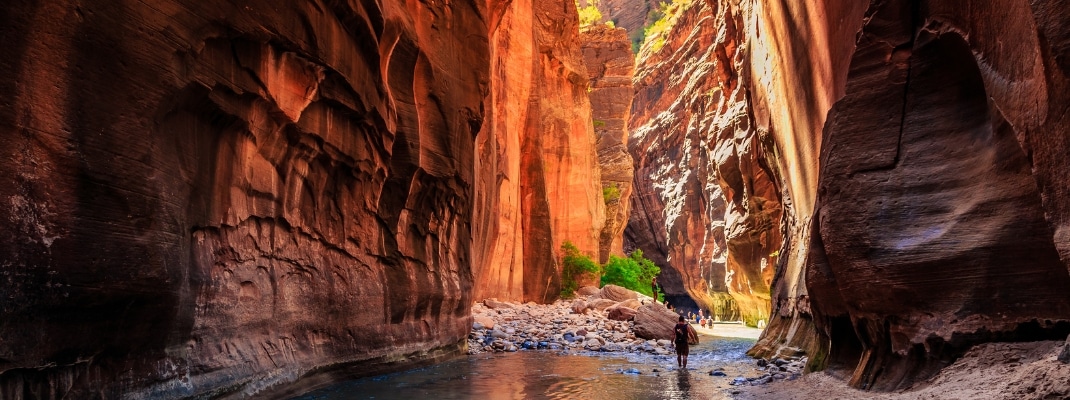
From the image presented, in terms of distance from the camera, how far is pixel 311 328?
33.6ft

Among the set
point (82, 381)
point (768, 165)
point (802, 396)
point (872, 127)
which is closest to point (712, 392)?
point (802, 396)

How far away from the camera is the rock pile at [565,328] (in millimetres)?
18219

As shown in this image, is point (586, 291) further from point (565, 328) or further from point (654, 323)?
point (654, 323)

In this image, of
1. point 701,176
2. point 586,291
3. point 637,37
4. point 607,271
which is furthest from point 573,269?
point 637,37

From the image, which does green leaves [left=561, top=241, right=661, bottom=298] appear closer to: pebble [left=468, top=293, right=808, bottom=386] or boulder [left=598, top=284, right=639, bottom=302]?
boulder [left=598, top=284, right=639, bottom=302]

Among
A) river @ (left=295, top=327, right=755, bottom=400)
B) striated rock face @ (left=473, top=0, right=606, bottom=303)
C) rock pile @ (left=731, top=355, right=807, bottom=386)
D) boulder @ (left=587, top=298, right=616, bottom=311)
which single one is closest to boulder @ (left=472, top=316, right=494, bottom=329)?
striated rock face @ (left=473, top=0, right=606, bottom=303)

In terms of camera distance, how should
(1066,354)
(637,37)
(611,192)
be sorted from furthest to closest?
(637,37) < (611,192) < (1066,354)

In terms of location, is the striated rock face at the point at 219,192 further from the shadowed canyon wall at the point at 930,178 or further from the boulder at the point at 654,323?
the boulder at the point at 654,323

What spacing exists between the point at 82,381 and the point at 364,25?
269 inches

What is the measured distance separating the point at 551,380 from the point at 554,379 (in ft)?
0.53

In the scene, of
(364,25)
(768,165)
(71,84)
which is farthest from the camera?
(768,165)

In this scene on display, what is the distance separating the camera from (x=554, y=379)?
38.6ft

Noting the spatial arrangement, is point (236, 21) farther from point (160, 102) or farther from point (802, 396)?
point (802, 396)

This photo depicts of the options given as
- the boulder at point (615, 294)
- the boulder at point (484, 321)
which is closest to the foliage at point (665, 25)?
the boulder at point (615, 294)
